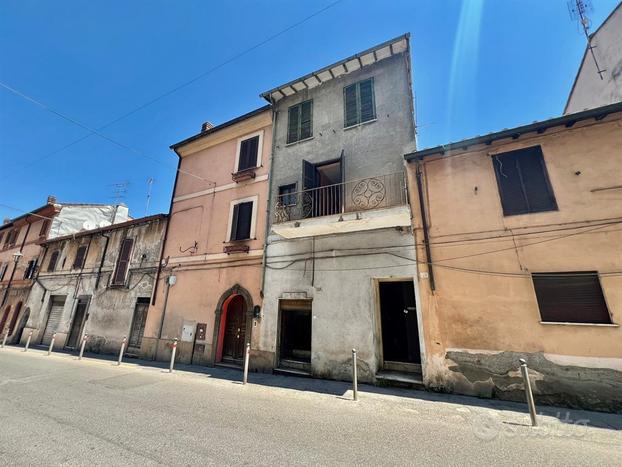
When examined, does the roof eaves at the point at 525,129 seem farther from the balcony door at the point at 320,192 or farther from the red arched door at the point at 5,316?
the red arched door at the point at 5,316

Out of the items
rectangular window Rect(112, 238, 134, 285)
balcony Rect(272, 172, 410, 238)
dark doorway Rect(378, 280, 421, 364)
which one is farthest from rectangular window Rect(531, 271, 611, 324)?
rectangular window Rect(112, 238, 134, 285)

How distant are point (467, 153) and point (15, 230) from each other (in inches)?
1359

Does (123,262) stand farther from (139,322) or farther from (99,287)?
(139,322)

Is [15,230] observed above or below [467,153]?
above

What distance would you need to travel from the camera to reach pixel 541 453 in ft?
11.5

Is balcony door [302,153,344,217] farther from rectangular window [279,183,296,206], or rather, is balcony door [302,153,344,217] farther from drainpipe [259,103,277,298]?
drainpipe [259,103,277,298]

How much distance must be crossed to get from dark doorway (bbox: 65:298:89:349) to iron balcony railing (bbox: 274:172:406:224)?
13.9 meters

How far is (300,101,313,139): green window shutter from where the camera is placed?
11.0 meters

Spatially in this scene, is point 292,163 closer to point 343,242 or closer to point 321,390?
point 343,242

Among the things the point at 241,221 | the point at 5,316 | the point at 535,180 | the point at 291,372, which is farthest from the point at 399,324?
the point at 5,316

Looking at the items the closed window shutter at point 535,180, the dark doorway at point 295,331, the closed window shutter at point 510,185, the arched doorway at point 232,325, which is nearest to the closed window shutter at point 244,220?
the arched doorway at point 232,325

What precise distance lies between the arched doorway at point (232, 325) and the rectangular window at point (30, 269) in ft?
61.8

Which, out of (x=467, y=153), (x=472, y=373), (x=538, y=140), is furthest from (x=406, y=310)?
(x=538, y=140)

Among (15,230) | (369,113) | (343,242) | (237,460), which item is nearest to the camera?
(237,460)
